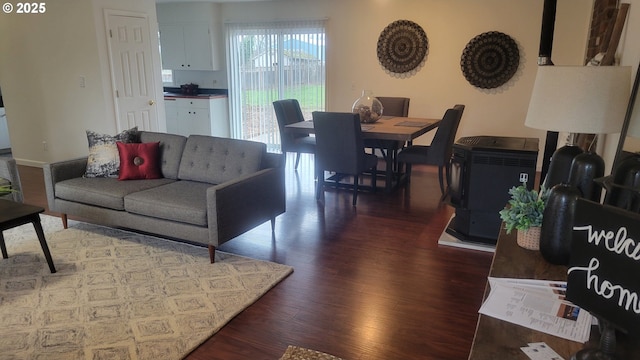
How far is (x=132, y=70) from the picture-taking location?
5770 mm

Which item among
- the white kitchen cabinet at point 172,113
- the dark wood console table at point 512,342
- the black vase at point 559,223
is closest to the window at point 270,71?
the white kitchen cabinet at point 172,113

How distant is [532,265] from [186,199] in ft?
8.10

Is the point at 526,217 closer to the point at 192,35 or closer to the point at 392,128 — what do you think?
the point at 392,128

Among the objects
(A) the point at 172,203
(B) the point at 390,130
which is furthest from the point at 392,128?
→ (A) the point at 172,203

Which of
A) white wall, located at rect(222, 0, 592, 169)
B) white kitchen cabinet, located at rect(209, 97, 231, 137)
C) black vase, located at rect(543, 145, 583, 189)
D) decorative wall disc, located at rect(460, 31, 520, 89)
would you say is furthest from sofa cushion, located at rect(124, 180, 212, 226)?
white kitchen cabinet, located at rect(209, 97, 231, 137)

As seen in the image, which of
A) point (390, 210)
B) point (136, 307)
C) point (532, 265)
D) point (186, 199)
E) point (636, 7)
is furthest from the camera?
point (390, 210)

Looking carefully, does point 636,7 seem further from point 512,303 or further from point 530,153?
point 512,303

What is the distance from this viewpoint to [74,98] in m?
5.73

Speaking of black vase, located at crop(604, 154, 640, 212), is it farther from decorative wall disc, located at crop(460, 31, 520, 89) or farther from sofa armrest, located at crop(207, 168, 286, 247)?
decorative wall disc, located at crop(460, 31, 520, 89)

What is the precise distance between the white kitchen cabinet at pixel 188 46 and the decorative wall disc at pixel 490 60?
165 inches

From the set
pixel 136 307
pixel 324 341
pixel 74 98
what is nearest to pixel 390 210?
pixel 324 341

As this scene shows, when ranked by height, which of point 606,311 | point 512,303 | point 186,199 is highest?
point 606,311

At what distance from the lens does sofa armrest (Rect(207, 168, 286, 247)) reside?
305 cm

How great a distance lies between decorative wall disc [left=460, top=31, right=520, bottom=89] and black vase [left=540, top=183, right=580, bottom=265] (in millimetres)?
4748
